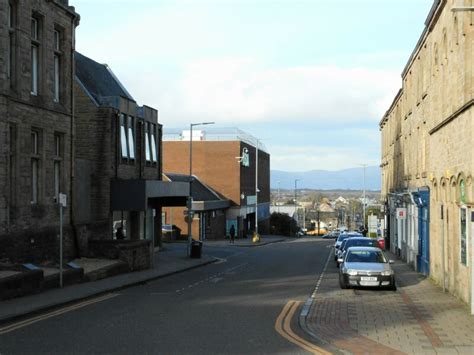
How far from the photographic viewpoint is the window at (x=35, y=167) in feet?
81.9

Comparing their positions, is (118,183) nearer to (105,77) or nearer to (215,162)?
(105,77)

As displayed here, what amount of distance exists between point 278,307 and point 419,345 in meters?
6.11

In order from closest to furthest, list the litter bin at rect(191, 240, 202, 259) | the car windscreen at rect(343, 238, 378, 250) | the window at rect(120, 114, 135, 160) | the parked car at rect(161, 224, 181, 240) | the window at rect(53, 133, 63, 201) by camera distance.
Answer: the window at rect(53, 133, 63, 201) → the car windscreen at rect(343, 238, 378, 250) → the window at rect(120, 114, 135, 160) → the litter bin at rect(191, 240, 202, 259) → the parked car at rect(161, 224, 181, 240)

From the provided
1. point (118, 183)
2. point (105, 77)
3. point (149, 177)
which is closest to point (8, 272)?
point (118, 183)

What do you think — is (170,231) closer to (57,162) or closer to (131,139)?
(131,139)

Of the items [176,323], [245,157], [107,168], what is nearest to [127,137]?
[107,168]

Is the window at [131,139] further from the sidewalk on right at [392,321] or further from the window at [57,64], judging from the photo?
the sidewalk on right at [392,321]

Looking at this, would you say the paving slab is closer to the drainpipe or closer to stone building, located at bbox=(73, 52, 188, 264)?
stone building, located at bbox=(73, 52, 188, 264)

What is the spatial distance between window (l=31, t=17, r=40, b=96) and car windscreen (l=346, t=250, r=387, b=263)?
12.6 meters

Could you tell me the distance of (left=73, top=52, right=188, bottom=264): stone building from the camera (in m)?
31.4

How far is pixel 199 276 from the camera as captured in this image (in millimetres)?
29781

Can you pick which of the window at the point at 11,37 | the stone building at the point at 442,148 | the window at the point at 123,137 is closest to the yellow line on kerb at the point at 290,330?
the stone building at the point at 442,148

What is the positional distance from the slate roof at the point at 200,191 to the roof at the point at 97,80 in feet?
67.2

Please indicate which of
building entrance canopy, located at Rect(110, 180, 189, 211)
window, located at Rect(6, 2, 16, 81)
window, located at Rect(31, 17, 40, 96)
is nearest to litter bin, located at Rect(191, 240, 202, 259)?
building entrance canopy, located at Rect(110, 180, 189, 211)
